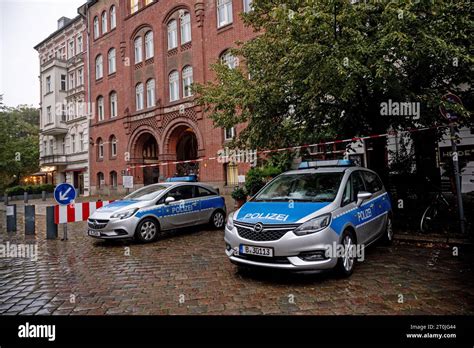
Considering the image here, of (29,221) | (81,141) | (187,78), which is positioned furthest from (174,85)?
(29,221)

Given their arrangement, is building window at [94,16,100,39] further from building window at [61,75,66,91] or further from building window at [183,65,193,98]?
building window at [183,65,193,98]

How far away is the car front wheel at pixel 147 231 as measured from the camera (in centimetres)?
752

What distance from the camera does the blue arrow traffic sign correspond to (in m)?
8.22

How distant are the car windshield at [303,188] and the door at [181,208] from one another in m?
3.39

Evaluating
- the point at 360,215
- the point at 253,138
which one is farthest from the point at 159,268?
the point at 253,138

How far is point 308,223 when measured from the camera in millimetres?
4301

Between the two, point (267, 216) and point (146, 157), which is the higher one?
point (146, 157)

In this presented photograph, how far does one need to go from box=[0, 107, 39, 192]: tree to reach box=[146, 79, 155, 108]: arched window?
9889 millimetres

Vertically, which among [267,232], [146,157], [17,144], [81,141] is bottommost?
[267,232]

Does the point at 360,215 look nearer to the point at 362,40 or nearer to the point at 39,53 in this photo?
the point at 362,40

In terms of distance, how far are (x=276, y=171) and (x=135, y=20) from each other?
871 inches

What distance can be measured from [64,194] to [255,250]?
253 inches

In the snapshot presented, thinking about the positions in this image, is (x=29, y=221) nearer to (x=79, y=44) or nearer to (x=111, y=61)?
(x=111, y=61)
